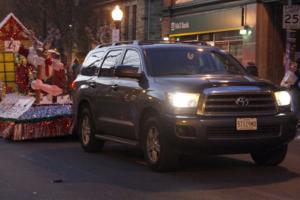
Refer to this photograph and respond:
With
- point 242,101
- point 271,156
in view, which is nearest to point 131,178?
point 242,101

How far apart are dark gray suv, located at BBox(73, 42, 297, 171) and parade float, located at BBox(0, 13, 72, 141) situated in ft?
8.94

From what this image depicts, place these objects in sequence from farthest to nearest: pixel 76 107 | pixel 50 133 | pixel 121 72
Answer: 1. pixel 50 133
2. pixel 76 107
3. pixel 121 72

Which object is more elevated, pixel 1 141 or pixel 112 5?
pixel 112 5

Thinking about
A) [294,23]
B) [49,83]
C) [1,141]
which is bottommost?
[1,141]

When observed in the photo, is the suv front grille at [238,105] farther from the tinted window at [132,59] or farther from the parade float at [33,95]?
the parade float at [33,95]

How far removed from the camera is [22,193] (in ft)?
27.0

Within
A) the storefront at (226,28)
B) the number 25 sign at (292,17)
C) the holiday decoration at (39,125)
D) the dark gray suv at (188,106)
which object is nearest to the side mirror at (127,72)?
the dark gray suv at (188,106)

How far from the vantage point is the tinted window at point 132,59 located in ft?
34.4

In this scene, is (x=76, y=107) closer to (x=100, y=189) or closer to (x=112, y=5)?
(x=100, y=189)

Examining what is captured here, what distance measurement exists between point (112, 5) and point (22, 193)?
36073 millimetres

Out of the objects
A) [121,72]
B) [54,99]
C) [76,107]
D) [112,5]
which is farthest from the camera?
[112,5]

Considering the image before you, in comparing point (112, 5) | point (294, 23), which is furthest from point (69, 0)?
point (294, 23)

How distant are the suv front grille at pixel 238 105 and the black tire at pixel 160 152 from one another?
0.75m

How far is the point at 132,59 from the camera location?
10750 mm
